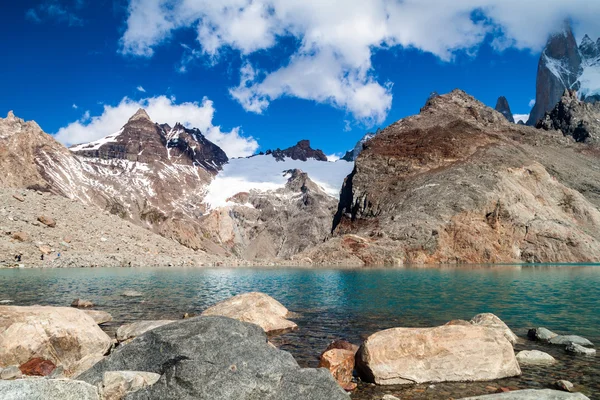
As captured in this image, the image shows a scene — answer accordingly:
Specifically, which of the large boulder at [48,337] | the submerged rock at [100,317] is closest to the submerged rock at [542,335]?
the large boulder at [48,337]

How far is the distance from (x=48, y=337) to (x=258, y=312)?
33.1ft

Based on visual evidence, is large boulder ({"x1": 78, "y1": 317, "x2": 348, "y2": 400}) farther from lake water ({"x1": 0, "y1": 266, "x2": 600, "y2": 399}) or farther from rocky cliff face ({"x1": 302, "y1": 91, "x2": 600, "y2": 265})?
rocky cliff face ({"x1": 302, "y1": 91, "x2": 600, "y2": 265})

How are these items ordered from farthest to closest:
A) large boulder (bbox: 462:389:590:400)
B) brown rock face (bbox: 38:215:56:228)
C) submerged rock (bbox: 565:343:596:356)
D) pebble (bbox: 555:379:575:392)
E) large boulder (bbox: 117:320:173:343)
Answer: brown rock face (bbox: 38:215:56:228), large boulder (bbox: 117:320:173:343), submerged rock (bbox: 565:343:596:356), pebble (bbox: 555:379:575:392), large boulder (bbox: 462:389:590:400)

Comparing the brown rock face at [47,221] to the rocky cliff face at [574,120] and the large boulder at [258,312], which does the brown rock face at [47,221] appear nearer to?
the large boulder at [258,312]

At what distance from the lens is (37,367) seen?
40.0ft

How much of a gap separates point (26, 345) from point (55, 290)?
26401 millimetres

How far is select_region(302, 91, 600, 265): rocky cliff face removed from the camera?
4094 inches

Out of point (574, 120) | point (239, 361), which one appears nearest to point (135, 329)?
point (239, 361)

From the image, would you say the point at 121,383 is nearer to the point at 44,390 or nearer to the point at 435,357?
the point at 44,390

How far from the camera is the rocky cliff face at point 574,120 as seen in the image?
579 feet

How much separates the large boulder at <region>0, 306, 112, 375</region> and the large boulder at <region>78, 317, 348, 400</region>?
3260mm

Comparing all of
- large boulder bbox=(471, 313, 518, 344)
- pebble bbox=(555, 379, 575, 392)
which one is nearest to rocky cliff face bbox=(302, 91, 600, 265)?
large boulder bbox=(471, 313, 518, 344)

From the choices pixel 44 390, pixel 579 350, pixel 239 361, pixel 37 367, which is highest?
pixel 44 390

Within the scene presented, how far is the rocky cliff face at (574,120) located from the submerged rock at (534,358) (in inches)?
7762
